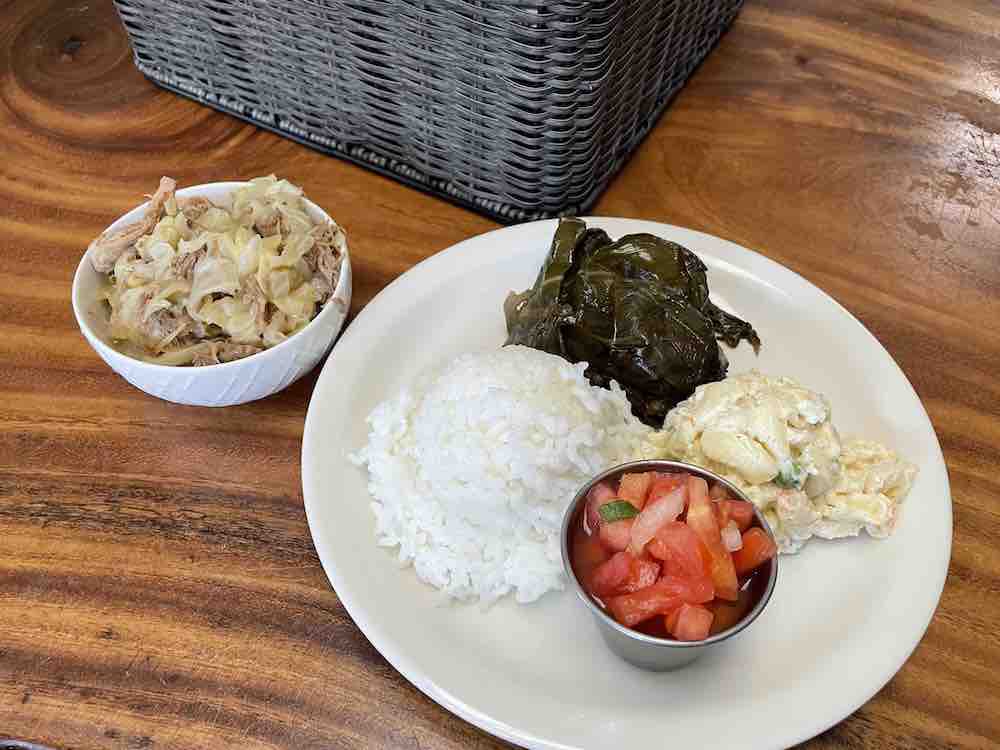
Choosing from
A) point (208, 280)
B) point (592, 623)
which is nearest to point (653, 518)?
point (592, 623)

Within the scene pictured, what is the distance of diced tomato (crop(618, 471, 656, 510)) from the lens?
179cm

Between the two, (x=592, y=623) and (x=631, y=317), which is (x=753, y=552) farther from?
(x=631, y=317)

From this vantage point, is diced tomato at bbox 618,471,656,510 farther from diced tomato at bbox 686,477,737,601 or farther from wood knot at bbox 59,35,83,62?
wood knot at bbox 59,35,83,62

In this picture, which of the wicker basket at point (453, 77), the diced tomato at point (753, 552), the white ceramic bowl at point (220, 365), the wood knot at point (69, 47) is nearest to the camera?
the diced tomato at point (753, 552)

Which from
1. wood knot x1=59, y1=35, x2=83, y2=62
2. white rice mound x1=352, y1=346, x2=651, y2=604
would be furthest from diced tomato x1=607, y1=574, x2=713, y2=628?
wood knot x1=59, y1=35, x2=83, y2=62

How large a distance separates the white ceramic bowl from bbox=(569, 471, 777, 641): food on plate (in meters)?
0.76

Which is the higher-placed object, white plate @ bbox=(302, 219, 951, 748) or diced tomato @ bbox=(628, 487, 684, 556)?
diced tomato @ bbox=(628, 487, 684, 556)

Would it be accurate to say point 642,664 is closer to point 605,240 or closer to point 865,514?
point 865,514

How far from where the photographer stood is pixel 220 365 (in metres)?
1.99

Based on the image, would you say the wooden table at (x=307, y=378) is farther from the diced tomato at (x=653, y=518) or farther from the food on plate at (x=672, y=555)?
the diced tomato at (x=653, y=518)

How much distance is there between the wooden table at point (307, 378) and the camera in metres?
1.79

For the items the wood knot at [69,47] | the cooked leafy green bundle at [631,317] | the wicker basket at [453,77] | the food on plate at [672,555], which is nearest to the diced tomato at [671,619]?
the food on plate at [672,555]

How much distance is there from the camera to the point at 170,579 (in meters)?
1.97

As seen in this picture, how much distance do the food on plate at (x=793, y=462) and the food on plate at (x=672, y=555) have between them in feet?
0.43
